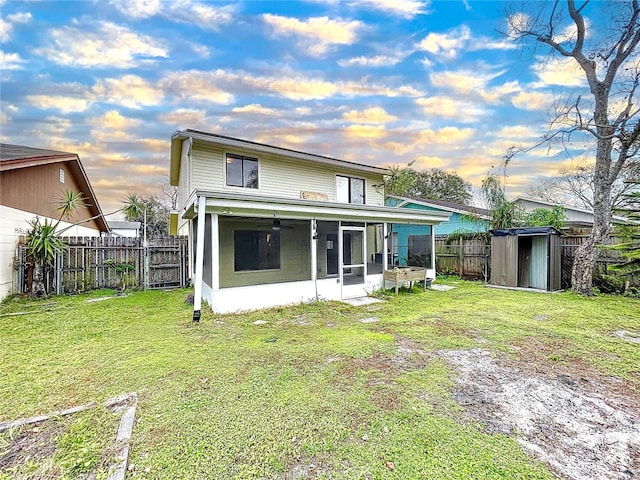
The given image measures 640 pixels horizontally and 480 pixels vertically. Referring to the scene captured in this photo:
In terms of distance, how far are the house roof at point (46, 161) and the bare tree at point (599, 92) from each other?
15603mm

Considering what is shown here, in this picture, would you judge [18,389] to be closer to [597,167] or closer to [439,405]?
[439,405]

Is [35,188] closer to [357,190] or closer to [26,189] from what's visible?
[26,189]

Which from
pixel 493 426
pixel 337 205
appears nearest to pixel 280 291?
pixel 337 205

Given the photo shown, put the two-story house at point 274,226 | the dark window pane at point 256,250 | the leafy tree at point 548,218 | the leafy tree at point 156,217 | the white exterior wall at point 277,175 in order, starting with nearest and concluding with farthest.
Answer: the two-story house at point 274,226 < the dark window pane at point 256,250 < the white exterior wall at point 277,175 < the leafy tree at point 548,218 < the leafy tree at point 156,217

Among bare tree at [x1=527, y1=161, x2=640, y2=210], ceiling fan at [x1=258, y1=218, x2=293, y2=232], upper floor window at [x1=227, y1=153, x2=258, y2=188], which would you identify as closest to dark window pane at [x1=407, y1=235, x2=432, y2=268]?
ceiling fan at [x1=258, y1=218, x2=293, y2=232]

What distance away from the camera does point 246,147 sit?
9.87m

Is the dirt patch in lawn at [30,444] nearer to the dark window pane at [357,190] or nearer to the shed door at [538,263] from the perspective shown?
the dark window pane at [357,190]

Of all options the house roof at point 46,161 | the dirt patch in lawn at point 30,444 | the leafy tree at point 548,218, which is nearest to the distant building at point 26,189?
the house roof at point 46,161

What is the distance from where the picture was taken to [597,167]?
9.31 m

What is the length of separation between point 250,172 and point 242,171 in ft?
0.93

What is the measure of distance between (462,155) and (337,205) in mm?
12645

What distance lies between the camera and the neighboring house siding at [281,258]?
29.5ft

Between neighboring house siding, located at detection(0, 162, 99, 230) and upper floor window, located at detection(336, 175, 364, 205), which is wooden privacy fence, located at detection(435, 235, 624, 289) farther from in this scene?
neighboring house siding, located at detection(0, 162, 99, 230)

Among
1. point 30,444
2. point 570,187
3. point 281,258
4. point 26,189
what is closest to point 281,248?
point 281,258
